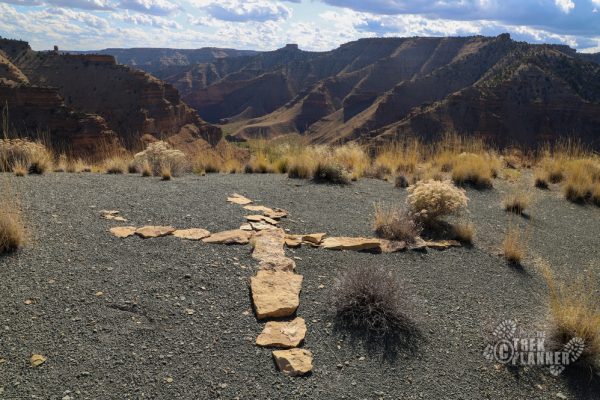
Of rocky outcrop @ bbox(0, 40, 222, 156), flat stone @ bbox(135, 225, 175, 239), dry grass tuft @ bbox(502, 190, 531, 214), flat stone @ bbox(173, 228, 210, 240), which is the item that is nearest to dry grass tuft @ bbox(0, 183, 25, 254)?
flat stone @ bbox(135, 225, 175, 239)

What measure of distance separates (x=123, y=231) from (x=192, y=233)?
75cm

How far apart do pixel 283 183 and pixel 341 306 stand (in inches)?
190

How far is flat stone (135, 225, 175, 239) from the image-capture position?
512 centimetres

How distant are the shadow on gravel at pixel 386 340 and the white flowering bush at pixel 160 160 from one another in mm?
5894

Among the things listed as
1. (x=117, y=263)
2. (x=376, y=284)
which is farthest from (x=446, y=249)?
(x=117, y=263)

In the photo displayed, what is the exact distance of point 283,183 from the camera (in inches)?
336

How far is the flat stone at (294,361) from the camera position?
127 inches

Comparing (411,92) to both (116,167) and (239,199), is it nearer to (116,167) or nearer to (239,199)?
(116,167)

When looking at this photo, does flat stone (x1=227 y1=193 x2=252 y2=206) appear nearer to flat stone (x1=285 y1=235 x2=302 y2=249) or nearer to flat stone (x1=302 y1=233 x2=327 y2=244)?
flat stone (x1=285 y1=235 x2=302 y2=249)

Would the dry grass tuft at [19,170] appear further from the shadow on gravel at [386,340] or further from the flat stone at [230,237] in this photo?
the shadow on gravel at [386,340]

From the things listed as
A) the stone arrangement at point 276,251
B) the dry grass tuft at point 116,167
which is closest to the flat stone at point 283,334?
the stone arrangement at point 276,251

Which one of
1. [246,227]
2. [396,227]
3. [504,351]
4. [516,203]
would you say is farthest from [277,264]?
[516,203]

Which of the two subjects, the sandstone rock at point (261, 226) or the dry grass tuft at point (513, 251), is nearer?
the dry grass tuft at point (513, 251)

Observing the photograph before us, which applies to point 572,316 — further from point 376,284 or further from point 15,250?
point 15,250
